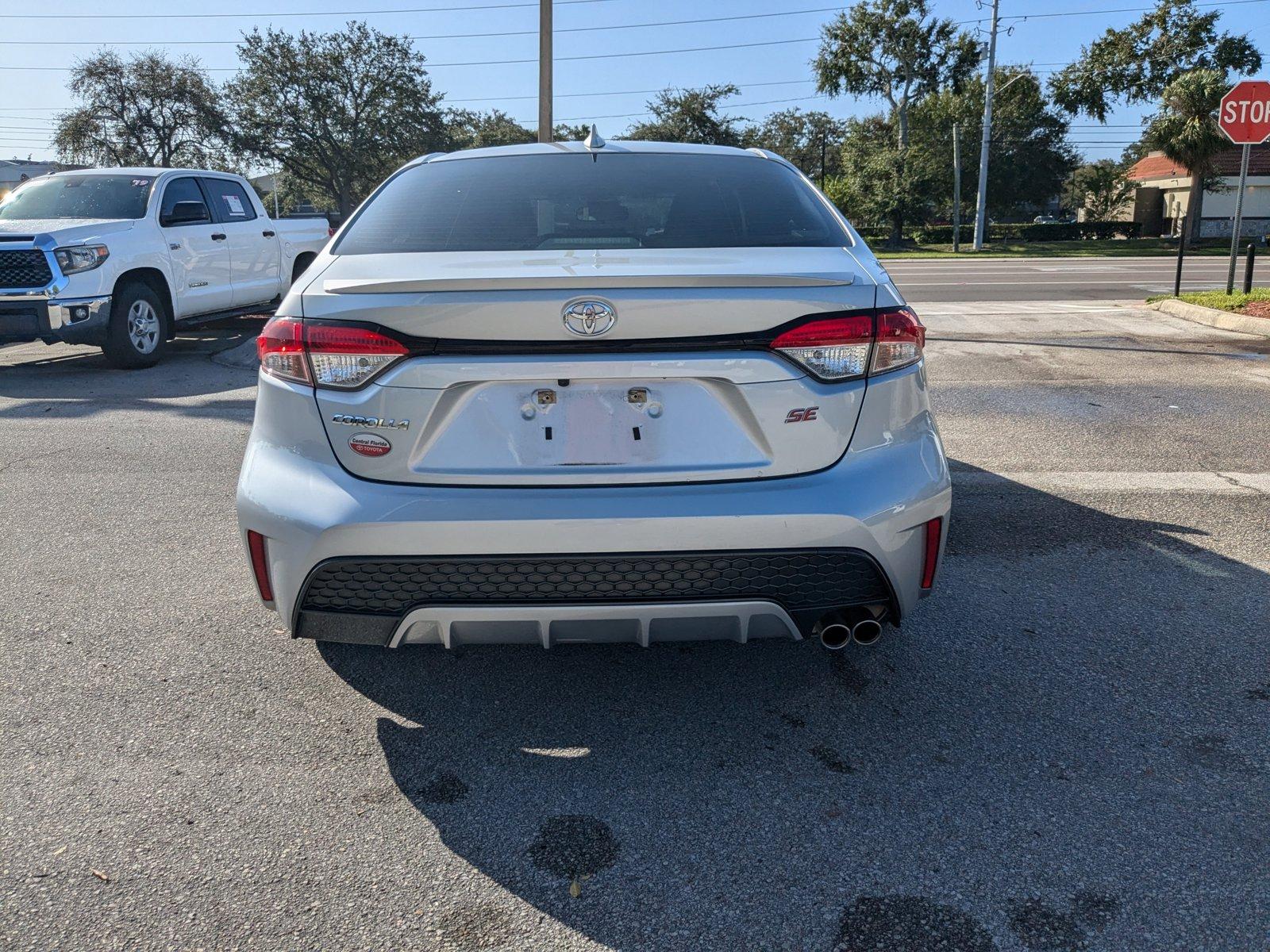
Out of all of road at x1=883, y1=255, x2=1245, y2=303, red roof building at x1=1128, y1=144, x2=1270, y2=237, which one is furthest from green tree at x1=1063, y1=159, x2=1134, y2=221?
road at x1=883, y1=255, x2=1245, y2=303

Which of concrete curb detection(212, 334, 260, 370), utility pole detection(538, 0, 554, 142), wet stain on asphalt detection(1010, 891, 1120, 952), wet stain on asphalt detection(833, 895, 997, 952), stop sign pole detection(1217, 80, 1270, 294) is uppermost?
utility pole detection(538, 0, 554, 142)

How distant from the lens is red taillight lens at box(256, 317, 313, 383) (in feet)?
8.96

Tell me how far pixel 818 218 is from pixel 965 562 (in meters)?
1.80

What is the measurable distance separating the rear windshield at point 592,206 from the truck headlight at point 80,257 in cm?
690

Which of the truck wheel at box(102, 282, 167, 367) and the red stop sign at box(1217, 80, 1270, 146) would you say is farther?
the red stop sign at box(1217, 80, 1270, 146)

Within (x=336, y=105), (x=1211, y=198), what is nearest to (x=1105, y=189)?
(x=1211, y=198)

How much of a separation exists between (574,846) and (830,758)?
0.78 m

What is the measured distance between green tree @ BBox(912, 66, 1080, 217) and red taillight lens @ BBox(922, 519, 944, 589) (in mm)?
43706

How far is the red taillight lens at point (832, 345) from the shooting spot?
8.71ft

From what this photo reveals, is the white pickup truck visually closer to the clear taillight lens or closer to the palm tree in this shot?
the clear taillight lens

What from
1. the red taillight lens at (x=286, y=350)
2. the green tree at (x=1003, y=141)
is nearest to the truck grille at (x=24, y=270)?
the red taillight lens at (x=286, y=350)

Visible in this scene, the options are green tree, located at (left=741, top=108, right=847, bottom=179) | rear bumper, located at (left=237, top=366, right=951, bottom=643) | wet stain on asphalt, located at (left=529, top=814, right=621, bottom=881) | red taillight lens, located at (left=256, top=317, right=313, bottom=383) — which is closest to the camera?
wet stain on asphalt, located at (left=529, top=814, right=621, bottom=881)

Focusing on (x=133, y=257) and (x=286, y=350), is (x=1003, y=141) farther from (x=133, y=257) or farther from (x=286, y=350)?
(x=286, y=350)

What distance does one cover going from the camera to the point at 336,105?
169 feet
